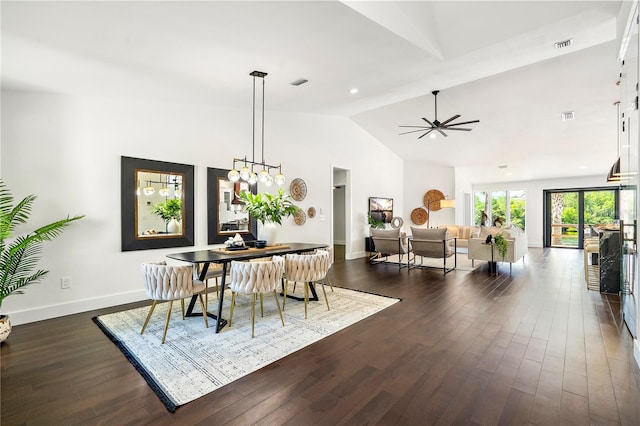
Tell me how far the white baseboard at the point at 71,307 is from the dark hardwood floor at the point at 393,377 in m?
0.12

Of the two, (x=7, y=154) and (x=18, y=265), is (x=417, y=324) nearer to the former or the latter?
(x=18, y=265)

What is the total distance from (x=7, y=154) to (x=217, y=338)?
310 centimetres

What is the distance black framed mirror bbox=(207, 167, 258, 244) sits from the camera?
503 cm

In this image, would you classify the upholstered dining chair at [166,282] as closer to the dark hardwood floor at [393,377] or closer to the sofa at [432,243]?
the dark hardwood floor at [393,377]

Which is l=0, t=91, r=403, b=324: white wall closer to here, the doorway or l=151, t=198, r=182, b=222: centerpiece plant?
l=151, t=198, r=182, b=222: centerpiece plant

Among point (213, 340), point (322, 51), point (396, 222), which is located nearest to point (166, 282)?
point (213, 340)

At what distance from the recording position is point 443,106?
6.27 m

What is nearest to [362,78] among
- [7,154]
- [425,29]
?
[425,29]

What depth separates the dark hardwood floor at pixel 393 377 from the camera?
1.85 meters

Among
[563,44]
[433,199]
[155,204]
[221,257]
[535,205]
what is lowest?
[221,257]

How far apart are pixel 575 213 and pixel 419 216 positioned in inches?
229

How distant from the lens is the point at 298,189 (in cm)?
646

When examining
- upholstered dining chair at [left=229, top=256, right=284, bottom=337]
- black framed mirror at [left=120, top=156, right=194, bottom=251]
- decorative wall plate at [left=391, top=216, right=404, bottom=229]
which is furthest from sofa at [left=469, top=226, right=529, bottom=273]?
black framed mirror at [left=120, top=156, right=194, bottom=251]

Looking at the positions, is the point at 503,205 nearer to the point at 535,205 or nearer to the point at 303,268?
the point at 535,205
